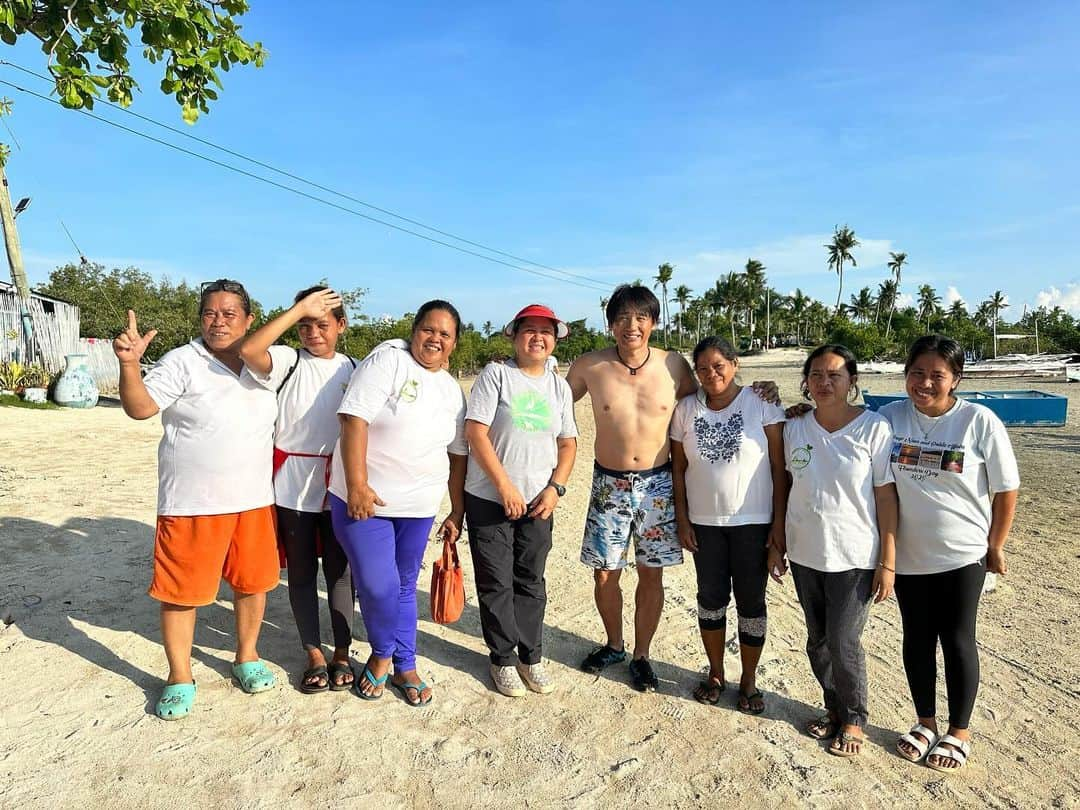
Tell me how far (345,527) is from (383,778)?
1089 millimetres

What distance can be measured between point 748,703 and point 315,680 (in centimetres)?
221

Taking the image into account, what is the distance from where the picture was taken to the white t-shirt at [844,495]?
3068 millimetres

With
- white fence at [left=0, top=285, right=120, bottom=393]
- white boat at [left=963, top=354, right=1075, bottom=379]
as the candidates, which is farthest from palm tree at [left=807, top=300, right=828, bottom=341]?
white fence at [left=0, top=285, right=120, bottom=393]

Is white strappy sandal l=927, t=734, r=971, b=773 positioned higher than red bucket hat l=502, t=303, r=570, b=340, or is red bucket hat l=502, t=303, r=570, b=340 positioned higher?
red bucket hat l=502, t=303, r=570, b=340

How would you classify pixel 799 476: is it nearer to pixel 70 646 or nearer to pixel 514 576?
pixel 514 576

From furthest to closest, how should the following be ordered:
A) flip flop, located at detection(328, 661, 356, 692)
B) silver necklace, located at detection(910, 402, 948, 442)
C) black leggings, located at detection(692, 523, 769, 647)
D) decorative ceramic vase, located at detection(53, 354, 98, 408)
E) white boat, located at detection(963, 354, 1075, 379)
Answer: white boat, located at detection(963, 354, 1075, 379) → decorative ceramic vase, located at detection(53, 354, 98, 408) → flip flop, located at detection(328, 661, 356, 692) → black leggings, located at detection(692, 523, 769, 647) → silver necklace, located at detection(910, 402, 948, 442)

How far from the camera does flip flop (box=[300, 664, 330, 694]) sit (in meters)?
3.53

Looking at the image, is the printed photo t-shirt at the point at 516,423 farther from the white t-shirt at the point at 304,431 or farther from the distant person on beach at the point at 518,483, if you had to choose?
the white t-shirt at the point at 304,431

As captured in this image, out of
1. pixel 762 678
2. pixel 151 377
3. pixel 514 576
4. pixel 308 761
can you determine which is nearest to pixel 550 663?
pixel 514 576

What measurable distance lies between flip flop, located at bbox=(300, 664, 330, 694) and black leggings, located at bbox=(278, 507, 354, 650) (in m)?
0.13

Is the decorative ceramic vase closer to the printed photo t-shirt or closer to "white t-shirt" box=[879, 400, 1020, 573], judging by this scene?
the printed photo t-shirt

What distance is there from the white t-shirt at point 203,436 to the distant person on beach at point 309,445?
19cm


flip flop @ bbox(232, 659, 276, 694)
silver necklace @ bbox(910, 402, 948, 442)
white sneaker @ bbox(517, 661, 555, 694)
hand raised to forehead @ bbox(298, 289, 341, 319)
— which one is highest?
hand raised to forehead @ bbox(298, 289, 341, 319)

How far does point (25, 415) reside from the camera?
12289 millimetres
